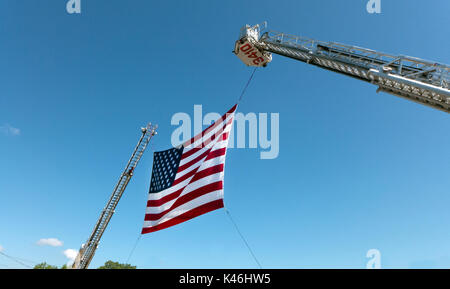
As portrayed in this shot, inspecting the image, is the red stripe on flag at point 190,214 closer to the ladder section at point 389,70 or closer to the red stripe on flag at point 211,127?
the red stripe on flag at point 211,127

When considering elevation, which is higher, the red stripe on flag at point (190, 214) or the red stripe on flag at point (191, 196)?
the red stripe on flag at point (191, 196)

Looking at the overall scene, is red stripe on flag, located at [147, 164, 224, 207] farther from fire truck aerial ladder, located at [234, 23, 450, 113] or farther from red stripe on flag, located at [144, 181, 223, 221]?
fire truck aerial ladder, located at [234, 23, 450, 113]

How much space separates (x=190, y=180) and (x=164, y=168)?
2492 millimetres

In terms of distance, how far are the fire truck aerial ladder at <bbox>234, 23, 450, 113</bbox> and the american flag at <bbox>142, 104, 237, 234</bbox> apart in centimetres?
648

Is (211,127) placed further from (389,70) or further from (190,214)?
(389,70)

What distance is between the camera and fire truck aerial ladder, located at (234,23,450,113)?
342 inches

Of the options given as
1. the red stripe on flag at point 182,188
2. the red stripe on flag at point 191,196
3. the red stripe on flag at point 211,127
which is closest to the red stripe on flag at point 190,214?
the red stripe on flag at point 191,196

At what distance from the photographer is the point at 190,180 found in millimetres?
10422

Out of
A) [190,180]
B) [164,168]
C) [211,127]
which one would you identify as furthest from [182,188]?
[211,127]

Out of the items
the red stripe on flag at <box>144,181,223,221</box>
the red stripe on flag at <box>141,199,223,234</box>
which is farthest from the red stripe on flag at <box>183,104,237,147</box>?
the red stripe on flag at <box>141,199,223,234</box>

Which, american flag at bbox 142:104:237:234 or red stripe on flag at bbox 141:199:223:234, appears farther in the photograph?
american flag at bbox 142:104:237:234

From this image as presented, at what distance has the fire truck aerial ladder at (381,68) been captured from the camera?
8688 millimetres
